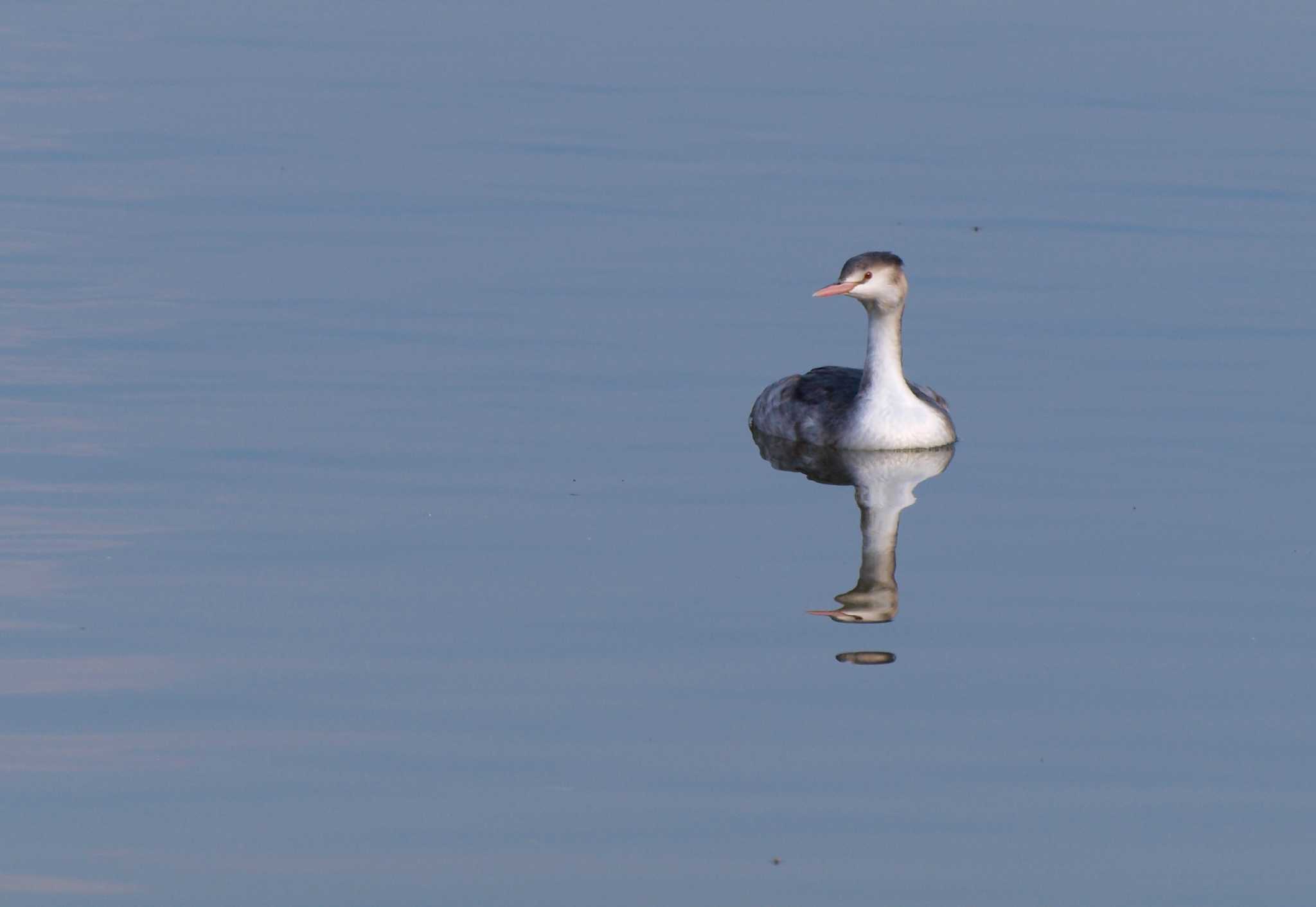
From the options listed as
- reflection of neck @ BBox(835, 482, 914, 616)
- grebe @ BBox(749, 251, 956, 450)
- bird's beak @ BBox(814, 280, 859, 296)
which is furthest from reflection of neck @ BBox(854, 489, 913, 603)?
bird's beak @ BBox(814, 280, 859, 296)

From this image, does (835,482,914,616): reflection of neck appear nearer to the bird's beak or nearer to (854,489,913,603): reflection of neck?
(854,489,913,603): reflection of neck

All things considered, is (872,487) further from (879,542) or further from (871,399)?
(879,542)

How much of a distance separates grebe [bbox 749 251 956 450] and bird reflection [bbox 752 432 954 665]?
0.11m

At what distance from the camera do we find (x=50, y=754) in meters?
11.8

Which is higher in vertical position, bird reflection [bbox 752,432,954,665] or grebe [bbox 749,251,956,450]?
grebe [bbox 749,251,956,450]

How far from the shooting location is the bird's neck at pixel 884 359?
19.2 m

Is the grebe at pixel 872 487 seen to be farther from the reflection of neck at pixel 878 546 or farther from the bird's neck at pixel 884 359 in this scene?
the bird's neck at pixel 884 359

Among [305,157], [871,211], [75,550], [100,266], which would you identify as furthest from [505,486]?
[305,157]

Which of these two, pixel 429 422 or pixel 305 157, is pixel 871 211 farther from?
pixel 429 422

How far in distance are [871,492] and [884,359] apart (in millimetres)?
1930

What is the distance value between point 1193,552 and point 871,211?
11.1m

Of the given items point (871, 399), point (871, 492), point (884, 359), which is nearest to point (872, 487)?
point (871, 492)

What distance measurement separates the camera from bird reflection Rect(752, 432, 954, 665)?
14.5 m

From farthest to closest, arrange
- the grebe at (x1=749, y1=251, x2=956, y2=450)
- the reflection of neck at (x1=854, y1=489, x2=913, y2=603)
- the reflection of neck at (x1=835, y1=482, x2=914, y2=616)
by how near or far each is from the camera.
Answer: the grebe at (x1=749, y1=251, x2=956, y2=450) → the reflection of neck at (x1=854, y1=489, x2=913, y2=603) → the reflection of neck at (x1=835, y1=482, x2=914, y2=616)
